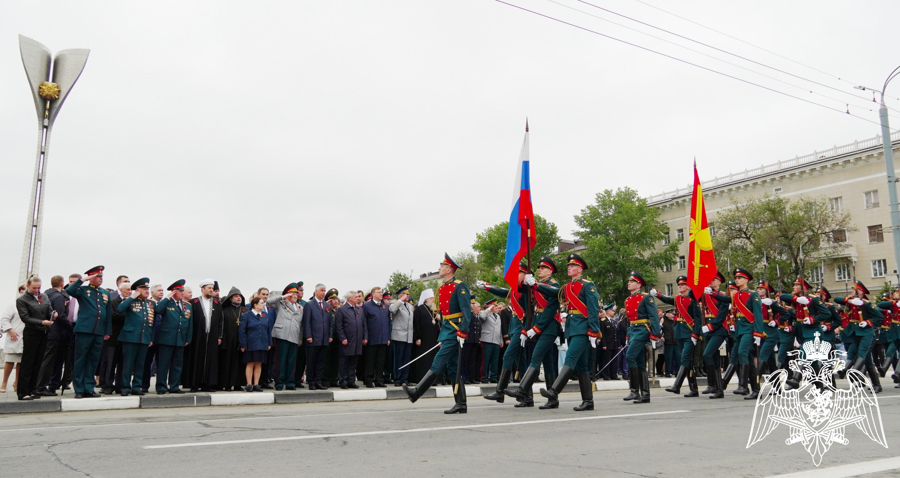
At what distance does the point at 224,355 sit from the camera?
12.7 meters

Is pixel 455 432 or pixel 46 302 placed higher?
pixel 46 302

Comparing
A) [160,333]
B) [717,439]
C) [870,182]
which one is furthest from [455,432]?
[870,182]

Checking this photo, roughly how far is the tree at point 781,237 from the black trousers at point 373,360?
40414 millimetres

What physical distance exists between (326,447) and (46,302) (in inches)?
290

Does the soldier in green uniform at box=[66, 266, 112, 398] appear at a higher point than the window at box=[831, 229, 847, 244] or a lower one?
lower

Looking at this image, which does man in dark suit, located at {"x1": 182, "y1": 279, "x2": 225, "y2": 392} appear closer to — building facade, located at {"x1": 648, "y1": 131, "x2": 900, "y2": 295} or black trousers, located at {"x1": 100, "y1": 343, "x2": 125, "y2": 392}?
black trousers, located at {"x1": 100, "y1": 343, "x2": 125, "y2": 392}

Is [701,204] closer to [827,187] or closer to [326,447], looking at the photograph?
[326,447]

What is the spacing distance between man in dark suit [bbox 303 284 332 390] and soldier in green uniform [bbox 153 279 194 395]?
2151 mm

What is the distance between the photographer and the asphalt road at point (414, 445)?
5043 millimetres

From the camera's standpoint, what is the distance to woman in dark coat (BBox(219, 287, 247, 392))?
12.5 meters

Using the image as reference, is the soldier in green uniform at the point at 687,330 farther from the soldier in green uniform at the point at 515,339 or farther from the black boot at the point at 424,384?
the black boot at the point at 424,384

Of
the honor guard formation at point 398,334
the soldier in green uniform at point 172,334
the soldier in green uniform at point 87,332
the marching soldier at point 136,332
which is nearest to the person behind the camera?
the honor guard formation at point 398,334

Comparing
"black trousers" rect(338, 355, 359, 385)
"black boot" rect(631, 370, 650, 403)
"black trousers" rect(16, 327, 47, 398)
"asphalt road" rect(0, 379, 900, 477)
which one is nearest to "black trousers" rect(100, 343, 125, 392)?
"black trousers" rect(16, 327, 47, 398)

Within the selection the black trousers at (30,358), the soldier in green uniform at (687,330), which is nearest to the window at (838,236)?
the soldier in green uniform at (687,330)
